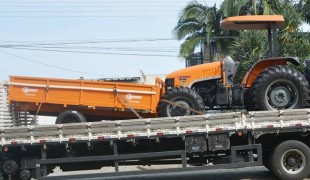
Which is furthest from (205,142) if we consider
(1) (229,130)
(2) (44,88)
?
(2) (44,88)

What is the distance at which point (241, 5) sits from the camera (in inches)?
960

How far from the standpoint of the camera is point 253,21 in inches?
398

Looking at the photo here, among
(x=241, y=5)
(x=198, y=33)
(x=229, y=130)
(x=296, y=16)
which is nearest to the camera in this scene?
(x=229, y=130)

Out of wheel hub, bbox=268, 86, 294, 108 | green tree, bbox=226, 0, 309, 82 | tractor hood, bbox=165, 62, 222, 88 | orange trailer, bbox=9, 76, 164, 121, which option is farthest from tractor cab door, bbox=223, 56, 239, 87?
green tree, bbox=226, 0, 309, 82

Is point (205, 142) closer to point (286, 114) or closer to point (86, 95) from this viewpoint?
point (286, 114)

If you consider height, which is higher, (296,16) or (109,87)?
(296,16)

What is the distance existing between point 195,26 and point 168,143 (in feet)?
66.8

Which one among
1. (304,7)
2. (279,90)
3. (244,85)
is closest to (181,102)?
(244,85)

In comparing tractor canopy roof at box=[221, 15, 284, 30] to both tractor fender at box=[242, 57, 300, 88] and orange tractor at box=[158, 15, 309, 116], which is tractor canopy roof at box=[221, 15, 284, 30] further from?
tractor fender at box=[242, 57, 300, 88]

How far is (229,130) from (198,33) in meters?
20.3

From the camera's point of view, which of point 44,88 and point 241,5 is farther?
point 241,5

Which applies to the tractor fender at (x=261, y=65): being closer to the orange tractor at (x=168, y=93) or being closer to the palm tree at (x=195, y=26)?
the orange tractor at (x=168, y=93)

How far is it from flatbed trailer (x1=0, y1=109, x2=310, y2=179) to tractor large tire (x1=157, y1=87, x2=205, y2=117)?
674 mm

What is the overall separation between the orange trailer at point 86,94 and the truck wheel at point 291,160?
9.26 ft
